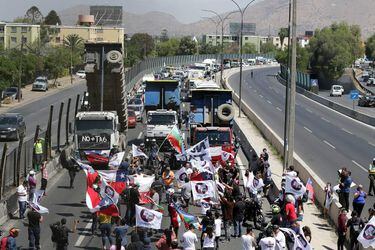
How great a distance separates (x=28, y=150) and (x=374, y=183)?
13897 millimetres

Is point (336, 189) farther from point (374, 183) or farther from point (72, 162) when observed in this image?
point (72, 162)

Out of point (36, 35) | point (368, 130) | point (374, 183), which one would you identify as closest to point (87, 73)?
point (374, 183)

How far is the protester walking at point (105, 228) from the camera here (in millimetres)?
18577

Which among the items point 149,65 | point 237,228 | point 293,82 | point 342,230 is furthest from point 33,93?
point 342,230

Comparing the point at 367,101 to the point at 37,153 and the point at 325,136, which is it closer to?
the point at 325,136

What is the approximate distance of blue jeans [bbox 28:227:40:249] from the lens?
18766mm

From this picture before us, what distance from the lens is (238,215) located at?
20.5m

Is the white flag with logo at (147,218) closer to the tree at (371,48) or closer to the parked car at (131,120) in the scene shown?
the parked car at (131,120)

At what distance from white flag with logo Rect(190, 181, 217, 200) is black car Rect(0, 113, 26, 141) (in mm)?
24326

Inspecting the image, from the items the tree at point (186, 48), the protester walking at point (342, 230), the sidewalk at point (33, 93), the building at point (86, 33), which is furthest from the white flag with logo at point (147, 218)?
the tree at point (186, 48)

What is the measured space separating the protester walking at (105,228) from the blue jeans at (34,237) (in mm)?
1612

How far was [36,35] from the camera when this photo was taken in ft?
507

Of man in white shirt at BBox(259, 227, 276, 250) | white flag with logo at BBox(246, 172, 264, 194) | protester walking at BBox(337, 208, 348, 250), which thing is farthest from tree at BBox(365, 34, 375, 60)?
man in white shirt at BBox(259, 227, 276, 250)

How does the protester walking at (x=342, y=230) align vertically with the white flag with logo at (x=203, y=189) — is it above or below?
below
